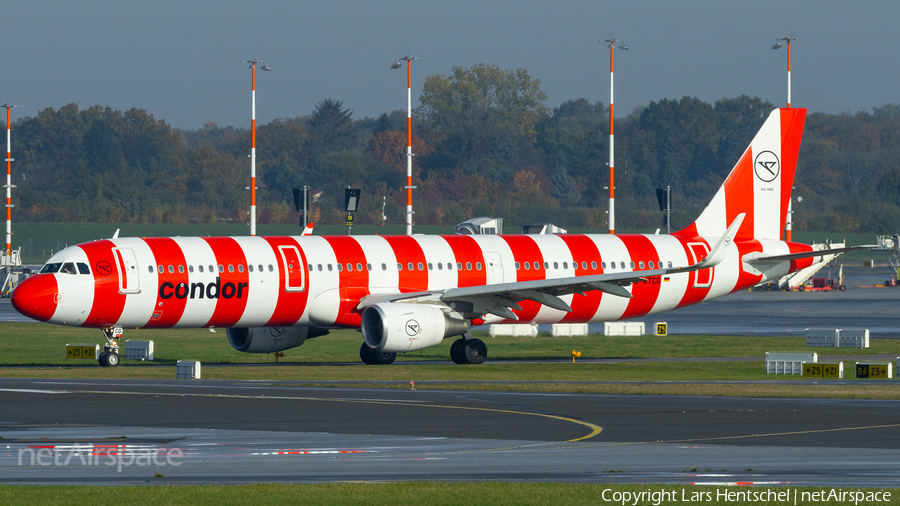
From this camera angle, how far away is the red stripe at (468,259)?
1775 inches

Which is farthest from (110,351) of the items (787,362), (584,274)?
(787,362)

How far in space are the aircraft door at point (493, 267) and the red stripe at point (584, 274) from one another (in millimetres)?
2929

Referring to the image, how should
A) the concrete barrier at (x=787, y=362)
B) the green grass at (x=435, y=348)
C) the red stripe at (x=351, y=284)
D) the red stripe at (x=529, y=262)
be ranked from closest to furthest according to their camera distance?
1. the concrete barrier at (x=787, y=362)
2. the red stripe at (x=351, y=284)
3. the red stripe at (x=529, y=262)
4. the green grass at (x=435, y=348)

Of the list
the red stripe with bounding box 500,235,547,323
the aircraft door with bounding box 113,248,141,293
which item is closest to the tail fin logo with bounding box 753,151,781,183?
the red stripe with bounding box 500,235,547,323

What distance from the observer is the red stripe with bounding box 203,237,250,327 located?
41.5 m

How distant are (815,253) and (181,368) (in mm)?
23176

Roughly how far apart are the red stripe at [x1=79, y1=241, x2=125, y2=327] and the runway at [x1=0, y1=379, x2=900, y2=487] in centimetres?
691

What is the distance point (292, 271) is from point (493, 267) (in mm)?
7339

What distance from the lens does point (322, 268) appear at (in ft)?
141

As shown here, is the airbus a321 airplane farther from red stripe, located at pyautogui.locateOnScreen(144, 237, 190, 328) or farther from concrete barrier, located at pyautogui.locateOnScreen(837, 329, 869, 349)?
concrete barrier, located at pyautogui.locateOnScreen(837, 329, 869, 349)

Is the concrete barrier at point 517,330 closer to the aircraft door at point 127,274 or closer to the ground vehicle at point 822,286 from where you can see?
the aircraft door at point 127,274

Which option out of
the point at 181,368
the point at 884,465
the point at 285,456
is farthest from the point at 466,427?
the point at 181,368

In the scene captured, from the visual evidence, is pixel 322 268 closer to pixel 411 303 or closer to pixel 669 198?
pixel 411 303

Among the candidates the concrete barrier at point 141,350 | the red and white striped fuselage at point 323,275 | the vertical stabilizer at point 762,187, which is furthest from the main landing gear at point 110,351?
the vertical stabilizer at point 762,187
